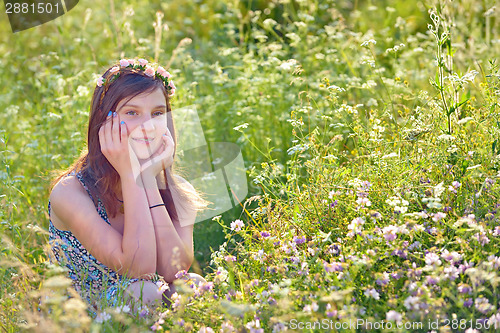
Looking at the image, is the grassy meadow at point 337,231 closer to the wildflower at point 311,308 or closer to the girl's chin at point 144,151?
the wildflower at point 311,308

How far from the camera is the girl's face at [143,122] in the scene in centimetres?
278

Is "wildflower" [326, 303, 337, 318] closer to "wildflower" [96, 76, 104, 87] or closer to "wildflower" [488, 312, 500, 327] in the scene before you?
"wildflower" [488, 312, 500, 327]

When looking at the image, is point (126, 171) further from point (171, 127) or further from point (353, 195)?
point (353, 195)

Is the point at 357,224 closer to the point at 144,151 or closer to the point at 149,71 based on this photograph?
the point at 144,151

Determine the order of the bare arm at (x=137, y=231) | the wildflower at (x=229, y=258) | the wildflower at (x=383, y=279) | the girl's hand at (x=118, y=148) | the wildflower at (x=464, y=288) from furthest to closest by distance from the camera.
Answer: the girl's hand at (x=118, y=148)
the bare arm at (x=137, y=231)
the wildflower at (x=229, y=258)
the wildflower at (x=383, y=279)
the wildflower at (x=464, y=288)

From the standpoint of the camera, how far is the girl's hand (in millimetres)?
2723

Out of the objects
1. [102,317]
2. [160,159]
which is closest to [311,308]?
[102,317]

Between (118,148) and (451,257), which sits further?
(118,148)

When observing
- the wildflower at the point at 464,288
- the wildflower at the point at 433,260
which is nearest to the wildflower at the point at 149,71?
the wildflower at the point at 433,260

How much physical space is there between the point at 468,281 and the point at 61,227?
1.93 metres

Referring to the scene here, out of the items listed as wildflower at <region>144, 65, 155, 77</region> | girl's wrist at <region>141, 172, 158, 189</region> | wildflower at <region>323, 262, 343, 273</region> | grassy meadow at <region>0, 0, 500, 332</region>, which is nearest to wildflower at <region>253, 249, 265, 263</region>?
grassy meadow at <region>0, 0, 500, 332</region>

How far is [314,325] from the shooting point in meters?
1.92

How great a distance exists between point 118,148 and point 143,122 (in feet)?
0.62

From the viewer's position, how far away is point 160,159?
2904 mm
